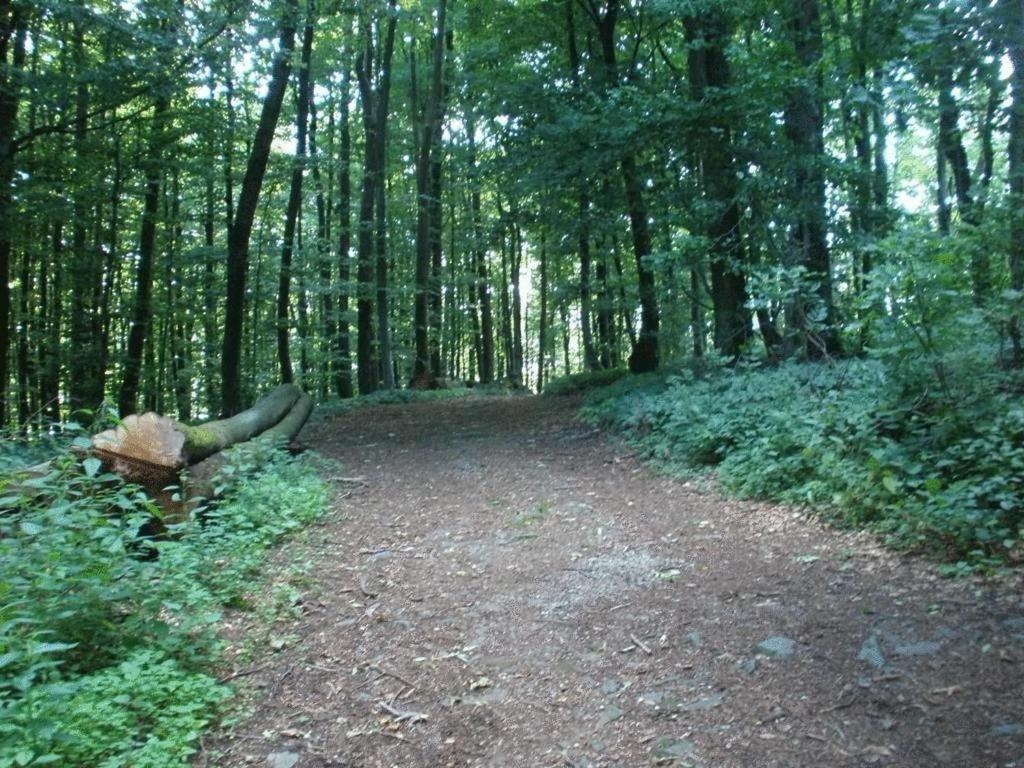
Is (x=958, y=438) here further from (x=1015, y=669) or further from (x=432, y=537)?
(x=432, y=537)

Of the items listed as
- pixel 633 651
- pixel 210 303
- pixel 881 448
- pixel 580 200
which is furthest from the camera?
pixel 210 303

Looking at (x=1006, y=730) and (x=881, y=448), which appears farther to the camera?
(x=881, y=448)

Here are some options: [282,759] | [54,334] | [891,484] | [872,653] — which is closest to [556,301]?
[54,334]

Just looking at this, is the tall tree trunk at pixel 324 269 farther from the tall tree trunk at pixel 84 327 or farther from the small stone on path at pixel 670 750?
the small stone on path at pixel 670 750

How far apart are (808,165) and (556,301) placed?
34.9 feet

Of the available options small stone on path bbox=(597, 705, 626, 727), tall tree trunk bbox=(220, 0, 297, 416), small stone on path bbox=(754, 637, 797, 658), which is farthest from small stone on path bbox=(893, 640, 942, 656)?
tall tree trunk bbox=(220, 0, 297, 416)

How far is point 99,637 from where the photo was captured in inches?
138

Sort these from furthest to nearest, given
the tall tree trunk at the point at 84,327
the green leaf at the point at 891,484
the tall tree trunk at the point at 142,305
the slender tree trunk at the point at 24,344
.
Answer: the slender tree trunk at the point at 24,344 < the tall tree trunk at the point at 142,305 < the tall tree trunk at the point at 84,327 < the green leaf at the point at 891,484

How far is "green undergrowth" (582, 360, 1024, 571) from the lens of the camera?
15.6 ft

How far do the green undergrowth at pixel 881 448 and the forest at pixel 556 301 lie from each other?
0.03m

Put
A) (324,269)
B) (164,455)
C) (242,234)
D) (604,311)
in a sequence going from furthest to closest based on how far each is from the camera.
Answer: (324,269), (604,311), (242,234), (164,455)

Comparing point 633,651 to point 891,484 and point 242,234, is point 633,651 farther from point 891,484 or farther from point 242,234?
point 242,234

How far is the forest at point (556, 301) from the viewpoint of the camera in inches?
143

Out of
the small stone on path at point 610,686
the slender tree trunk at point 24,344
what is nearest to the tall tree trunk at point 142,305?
the slender tree trunk at point 24,344
